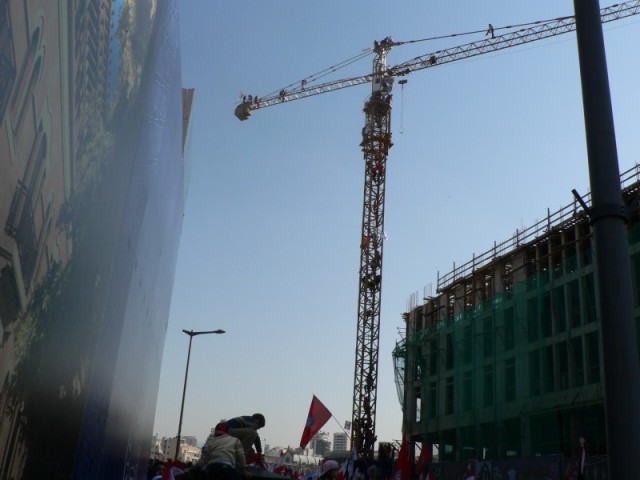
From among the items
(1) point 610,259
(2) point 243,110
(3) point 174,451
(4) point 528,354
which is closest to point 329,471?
(1) point 610,259

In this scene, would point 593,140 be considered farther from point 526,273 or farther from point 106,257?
point 526,273

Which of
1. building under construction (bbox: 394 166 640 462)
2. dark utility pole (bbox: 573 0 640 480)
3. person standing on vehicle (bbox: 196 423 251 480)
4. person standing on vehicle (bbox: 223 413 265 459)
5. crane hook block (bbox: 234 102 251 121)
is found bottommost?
person standing on vehicle (bbox: 196 423 251 480)

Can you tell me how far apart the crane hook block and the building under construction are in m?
29.6

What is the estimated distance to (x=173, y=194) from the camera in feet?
39.1

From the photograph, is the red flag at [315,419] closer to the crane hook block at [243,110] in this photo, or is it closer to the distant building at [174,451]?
the distant building at [174,451]

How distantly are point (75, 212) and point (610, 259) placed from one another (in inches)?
136

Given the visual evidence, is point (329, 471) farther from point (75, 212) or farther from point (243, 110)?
point (243, 110)

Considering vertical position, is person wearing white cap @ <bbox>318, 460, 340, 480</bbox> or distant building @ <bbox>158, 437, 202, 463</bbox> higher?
distant building @ <bbox>158, 437, 202, 463</bbox>

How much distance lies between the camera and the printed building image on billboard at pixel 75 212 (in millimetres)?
3609

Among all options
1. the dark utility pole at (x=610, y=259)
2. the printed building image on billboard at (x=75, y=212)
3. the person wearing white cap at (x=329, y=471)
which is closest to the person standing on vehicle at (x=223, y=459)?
the printed building image on billboard at (x=75, y=212)

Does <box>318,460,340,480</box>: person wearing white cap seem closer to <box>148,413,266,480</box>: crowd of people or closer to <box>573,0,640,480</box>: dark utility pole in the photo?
<box>148,413,266,480</box>: crowd of people

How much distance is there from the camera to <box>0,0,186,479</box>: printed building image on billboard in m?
3.61

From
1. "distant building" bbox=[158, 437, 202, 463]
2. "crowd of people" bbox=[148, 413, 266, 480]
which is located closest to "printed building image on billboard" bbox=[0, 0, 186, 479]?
"crowd of people" bbox=[148, 413, 266, 480]

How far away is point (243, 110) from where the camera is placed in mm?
64812
